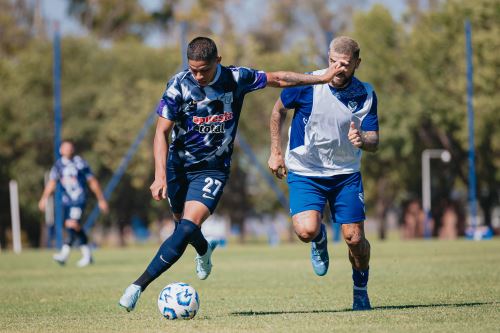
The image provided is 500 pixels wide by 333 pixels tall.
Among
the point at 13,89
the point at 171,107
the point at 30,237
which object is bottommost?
the point at 30,237

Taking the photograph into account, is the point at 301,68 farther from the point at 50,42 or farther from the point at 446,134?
the point at 50,42

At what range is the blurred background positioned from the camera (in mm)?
→ 42000

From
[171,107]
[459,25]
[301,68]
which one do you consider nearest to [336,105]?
[171,107]

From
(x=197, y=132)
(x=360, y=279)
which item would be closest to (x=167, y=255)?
(x=197, y=132)

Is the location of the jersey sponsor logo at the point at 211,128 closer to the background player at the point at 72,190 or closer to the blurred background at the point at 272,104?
the background player at the point at 72,190

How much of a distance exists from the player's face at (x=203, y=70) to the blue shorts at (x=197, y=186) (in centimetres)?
89

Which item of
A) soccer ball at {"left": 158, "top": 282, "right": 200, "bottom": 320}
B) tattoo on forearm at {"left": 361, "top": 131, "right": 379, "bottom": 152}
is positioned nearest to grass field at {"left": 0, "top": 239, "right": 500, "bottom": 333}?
soccer ball at {"left": 158, "top": 282, "right": 200, "bottom": 320}

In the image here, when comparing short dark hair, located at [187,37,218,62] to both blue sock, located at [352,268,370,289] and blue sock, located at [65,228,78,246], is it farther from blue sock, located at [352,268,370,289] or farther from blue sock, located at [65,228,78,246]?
blue sock, located at [65,228,78,246]

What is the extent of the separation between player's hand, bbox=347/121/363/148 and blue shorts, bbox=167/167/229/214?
4.19ft

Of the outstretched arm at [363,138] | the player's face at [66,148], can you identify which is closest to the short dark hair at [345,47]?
the outstretched arm at [363,138]

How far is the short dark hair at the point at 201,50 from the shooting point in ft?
28.5

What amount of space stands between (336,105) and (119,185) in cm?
4018

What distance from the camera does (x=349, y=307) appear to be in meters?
9.73

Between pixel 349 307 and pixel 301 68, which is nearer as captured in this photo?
pixel 349 307
